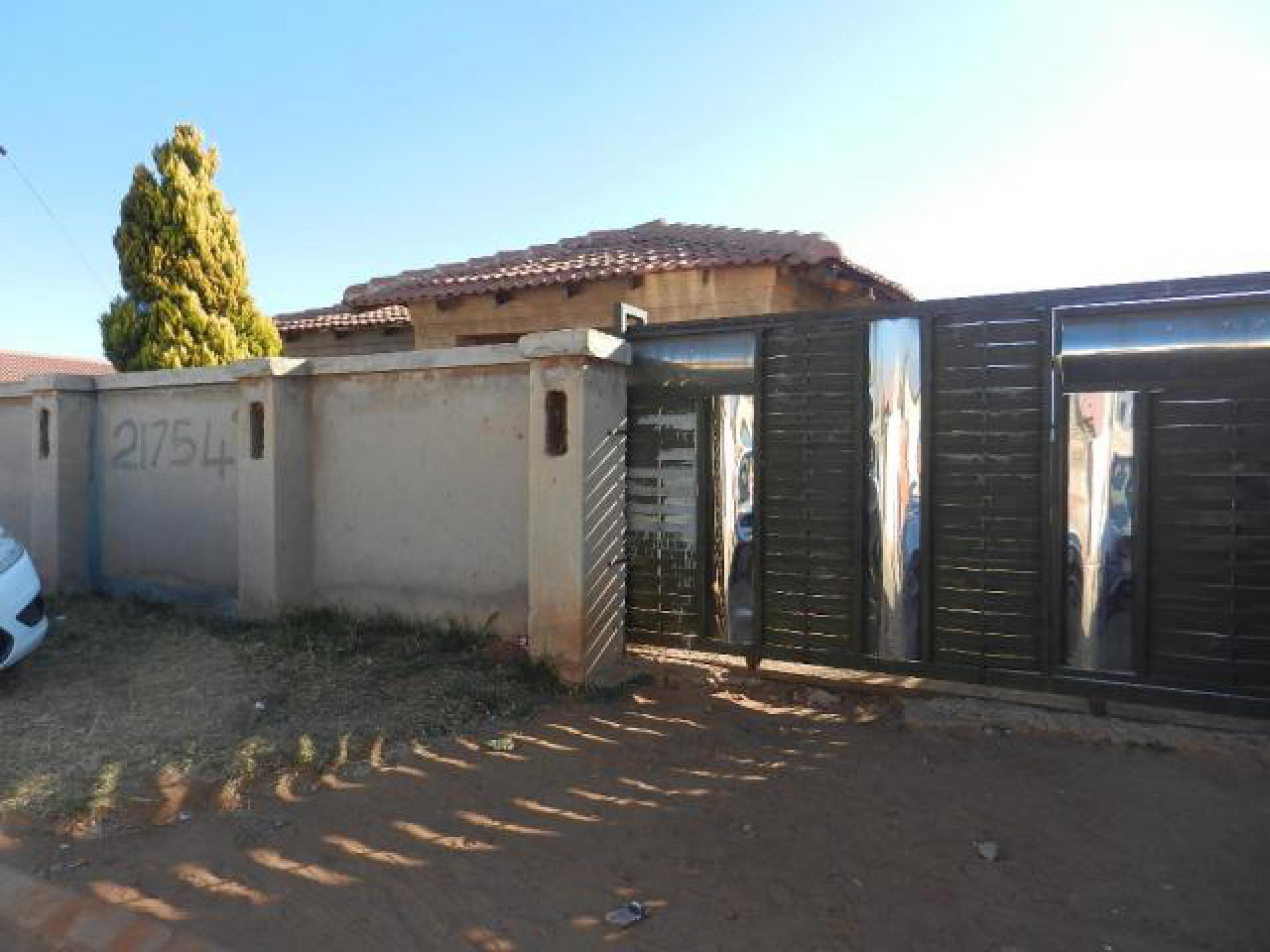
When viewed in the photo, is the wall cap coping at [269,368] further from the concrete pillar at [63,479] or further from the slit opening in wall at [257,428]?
the concrete pillar at [63,479]

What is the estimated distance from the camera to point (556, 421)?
16.5 feet

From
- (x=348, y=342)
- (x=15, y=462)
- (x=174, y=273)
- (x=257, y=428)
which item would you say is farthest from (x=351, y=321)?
(x=257, y=428)

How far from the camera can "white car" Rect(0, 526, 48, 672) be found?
4.86m

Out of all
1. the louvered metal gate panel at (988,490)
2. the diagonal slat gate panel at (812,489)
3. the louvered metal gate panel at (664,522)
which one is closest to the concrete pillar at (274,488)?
the louvered metal gate panel at (664,522)

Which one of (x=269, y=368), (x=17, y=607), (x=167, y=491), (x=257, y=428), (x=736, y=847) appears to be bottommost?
(x=736, y=847)

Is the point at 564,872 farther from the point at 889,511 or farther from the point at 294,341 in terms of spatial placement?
the point at 294,341

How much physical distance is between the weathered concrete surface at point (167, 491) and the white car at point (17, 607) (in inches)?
61.8

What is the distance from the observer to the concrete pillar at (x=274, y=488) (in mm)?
6070

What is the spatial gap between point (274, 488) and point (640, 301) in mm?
4134

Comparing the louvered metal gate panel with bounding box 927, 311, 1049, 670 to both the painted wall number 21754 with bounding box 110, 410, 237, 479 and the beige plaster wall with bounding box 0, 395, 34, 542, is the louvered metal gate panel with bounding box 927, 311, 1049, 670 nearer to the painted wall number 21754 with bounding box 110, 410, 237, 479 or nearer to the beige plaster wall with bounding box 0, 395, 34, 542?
the painted wall number 21754 with bounding box 110, 410, 237, 479

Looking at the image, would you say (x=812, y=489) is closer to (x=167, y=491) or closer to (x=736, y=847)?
(x=736, y=847)

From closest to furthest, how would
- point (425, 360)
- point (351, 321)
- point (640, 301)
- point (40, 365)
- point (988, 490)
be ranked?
point (988, 490) → point (425, 360) → point (640, 301) → point (351, 321) → point (40, 365)

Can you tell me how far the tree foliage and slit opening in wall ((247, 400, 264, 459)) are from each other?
11.1ft

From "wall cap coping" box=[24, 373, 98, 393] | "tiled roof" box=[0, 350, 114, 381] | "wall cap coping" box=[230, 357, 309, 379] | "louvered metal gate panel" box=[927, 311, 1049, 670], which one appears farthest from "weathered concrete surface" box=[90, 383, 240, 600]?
"tiled roof" box=[0, 350, 114, 381]
